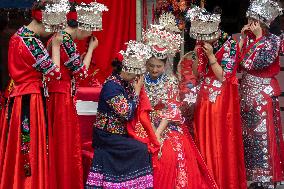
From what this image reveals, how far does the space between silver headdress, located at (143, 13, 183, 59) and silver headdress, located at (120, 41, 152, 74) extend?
0.25 m

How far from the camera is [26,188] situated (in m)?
4.00

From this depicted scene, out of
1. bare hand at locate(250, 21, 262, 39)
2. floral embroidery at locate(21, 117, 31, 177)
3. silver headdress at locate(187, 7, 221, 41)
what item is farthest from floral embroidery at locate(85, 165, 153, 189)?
bare hand at locate(250, 21, 262, 39)

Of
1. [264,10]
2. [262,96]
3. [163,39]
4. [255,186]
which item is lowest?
[255,186]

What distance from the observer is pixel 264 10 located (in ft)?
16.3

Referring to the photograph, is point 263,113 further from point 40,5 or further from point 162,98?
point 40,5

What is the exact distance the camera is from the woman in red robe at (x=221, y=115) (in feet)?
15.9

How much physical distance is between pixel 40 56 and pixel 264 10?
2.09 meters

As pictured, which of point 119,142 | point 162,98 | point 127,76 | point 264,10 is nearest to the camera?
point 119,142

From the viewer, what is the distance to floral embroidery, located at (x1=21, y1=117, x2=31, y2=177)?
13.1 ft

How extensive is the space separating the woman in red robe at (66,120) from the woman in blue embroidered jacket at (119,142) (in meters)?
0.20

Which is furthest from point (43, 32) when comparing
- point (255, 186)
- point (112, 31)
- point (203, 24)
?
point (255, 186)

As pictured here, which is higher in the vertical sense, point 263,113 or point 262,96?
point 262,96

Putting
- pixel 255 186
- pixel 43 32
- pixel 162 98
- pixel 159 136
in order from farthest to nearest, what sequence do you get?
pixel 255 186, pixel 162 98, pixel 159 136, pixel 43 32

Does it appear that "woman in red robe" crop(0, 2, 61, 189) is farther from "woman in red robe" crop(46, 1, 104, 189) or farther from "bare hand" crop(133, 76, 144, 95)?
"bare hand" crop(133, 76, 144, 95)
